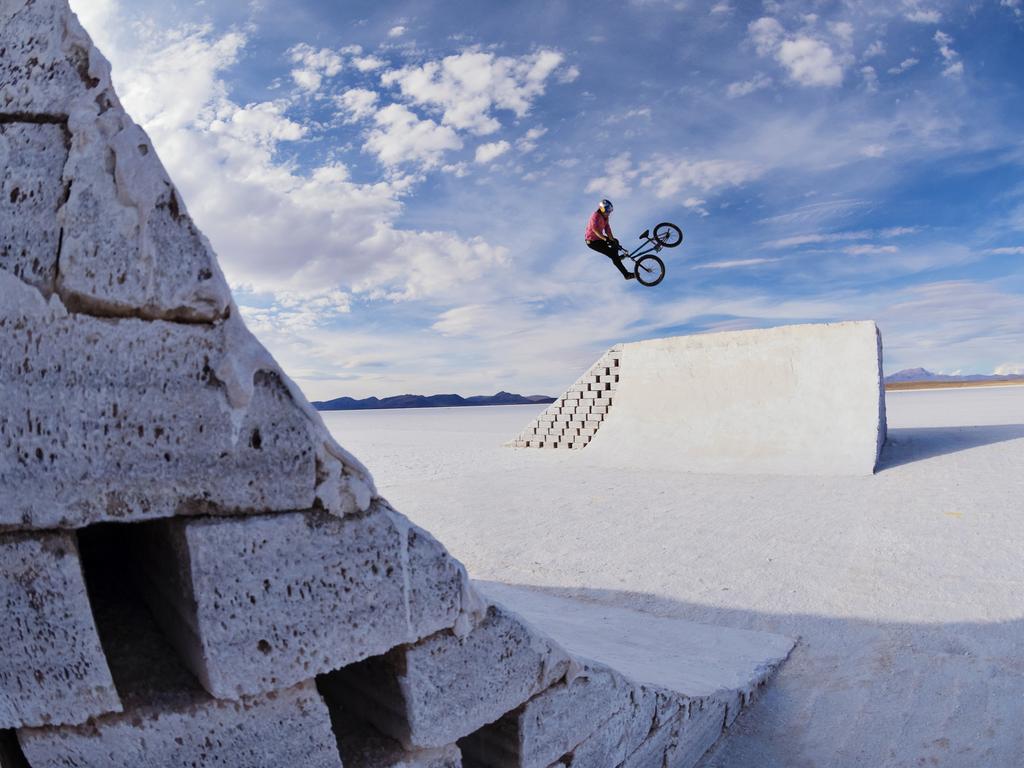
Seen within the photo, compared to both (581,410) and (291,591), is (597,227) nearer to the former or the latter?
(581,410)

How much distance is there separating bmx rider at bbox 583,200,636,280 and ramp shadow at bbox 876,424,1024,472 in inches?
190

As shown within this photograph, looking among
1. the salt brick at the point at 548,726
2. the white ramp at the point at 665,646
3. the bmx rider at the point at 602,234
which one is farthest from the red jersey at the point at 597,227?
the salt brick at the point at 548,726

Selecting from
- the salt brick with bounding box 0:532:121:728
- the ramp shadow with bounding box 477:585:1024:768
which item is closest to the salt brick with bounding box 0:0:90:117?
the salt brick with bounding box 0:532:121:728

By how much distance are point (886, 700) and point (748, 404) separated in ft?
24.5

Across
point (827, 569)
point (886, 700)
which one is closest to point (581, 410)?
point (827, 569)

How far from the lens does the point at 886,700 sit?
2957 mm

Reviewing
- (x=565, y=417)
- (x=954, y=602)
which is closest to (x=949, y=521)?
(x=954, y=602)

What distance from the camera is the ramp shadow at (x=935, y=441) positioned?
878 centimetres

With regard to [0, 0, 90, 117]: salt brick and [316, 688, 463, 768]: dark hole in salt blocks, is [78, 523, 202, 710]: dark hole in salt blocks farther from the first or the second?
[0, 0, 90, 117]: salt brick

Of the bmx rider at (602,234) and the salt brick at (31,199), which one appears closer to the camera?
the salt brick at (31,199)

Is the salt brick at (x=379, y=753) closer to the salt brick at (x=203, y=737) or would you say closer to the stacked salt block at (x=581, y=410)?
the salt brick at (x=203, y=737)

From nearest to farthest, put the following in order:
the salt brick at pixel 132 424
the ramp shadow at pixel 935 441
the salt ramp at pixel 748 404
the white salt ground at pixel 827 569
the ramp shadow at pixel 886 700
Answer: the salt brick at pixel 132 424 → the ramp shadow at pixel 886 700 → the white salt ground at pixel 827 569 → the ramp shadow at pixel 935 441 → the salt ramp at pixel 748 404

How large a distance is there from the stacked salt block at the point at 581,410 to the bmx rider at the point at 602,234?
2877 mm

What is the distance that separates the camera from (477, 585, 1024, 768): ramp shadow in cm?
262
